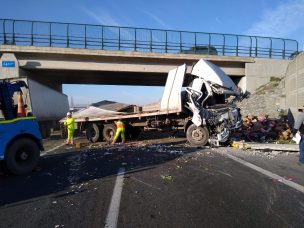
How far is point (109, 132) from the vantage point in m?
17.0

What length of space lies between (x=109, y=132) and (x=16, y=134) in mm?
8702

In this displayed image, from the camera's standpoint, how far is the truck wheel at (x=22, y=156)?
8359 millimetres

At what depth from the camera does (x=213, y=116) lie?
14.3 metres

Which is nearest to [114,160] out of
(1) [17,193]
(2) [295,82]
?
(1) [17,193]

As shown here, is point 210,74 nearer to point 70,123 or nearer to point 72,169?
point 70,123

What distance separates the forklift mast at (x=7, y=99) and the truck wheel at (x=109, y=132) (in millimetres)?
8271

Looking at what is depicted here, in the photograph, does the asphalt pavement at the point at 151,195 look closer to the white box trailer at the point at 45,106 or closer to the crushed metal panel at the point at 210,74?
the crushed metal panel at the point at 210,74

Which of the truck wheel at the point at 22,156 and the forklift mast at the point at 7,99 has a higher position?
the forklift mast at the point at 7,99

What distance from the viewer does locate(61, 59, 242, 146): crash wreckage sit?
1422cm

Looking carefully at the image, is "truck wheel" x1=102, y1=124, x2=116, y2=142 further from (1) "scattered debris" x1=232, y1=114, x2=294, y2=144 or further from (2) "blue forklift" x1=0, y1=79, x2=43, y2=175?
(2) "blue forklift" x1=0, y1=79, x2=43, y2=175

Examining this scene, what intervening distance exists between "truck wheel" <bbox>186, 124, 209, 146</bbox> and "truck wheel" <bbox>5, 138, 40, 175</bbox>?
275 inches

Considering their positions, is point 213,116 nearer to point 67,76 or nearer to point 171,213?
point 171,213

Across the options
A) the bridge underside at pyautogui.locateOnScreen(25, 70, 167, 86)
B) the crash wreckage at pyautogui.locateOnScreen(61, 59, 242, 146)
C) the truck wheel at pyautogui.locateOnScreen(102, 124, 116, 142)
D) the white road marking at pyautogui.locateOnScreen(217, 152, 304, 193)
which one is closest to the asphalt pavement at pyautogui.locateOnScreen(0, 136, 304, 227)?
the white road marking at pyautogui.locateOnScreen(217, 152, 304, 193)

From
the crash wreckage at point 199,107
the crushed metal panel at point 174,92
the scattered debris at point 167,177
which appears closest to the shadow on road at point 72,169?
the scattered debris at point 167,177
